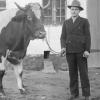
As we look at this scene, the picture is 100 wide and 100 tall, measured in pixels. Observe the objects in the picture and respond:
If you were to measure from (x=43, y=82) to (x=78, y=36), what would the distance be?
269 cm

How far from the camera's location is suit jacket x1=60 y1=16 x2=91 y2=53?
763 centimetres

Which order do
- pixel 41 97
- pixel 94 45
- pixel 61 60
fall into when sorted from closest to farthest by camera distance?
1. pixel 41 97
2. pixel 94 45
3. pixel 61 60

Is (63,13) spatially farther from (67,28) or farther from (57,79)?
(67,28)

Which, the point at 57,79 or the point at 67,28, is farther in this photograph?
the point at 57,79

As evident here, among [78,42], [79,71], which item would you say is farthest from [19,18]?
[79,71]

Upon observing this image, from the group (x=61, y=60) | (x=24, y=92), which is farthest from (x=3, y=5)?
(x=24, y=92)

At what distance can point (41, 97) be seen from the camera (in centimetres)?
816

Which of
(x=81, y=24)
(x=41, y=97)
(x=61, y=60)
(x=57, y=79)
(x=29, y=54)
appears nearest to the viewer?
(x=81, y=24)

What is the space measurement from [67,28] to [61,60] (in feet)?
19.4

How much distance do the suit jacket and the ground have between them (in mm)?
1105

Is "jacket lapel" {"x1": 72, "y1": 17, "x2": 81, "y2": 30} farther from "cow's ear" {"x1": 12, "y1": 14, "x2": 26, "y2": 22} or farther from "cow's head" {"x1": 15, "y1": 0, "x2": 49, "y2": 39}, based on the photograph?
"cow's ear" {"x1": 12, "y1": 14, "x2": 26, "y2": 22}

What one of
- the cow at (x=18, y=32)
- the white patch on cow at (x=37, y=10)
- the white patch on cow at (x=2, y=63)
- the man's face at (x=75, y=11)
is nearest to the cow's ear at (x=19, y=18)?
the cow at (x=18, y=32)

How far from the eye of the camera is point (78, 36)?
7680 millimetres

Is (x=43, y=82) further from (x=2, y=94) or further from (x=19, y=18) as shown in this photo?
(x=19, y=18)
